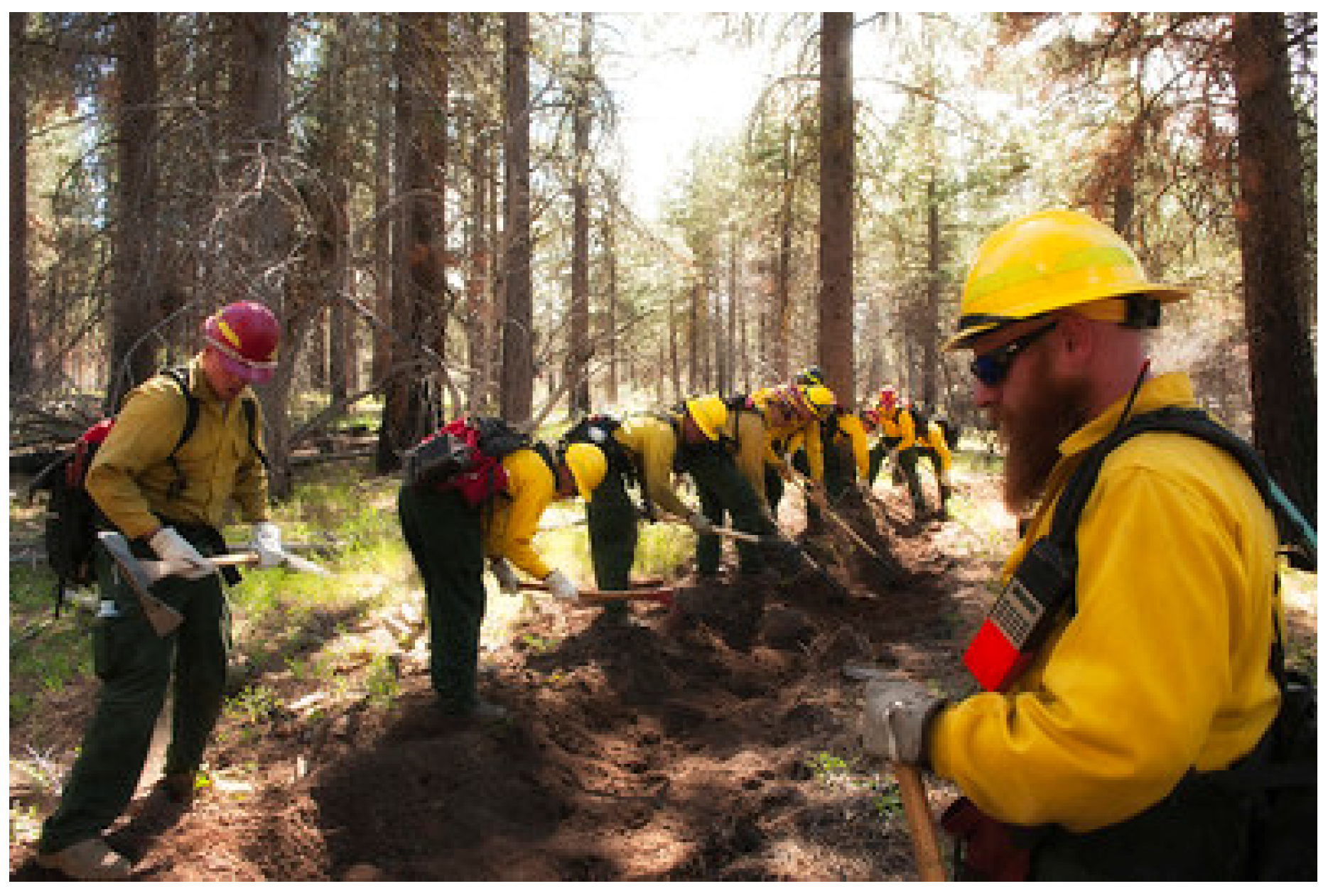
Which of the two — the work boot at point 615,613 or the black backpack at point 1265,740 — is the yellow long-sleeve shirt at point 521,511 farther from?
the black backpack at point 1265,740

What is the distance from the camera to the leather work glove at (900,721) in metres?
1.72

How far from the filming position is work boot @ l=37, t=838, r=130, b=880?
3350 mm

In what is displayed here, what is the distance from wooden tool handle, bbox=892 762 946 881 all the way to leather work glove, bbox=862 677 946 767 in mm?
58

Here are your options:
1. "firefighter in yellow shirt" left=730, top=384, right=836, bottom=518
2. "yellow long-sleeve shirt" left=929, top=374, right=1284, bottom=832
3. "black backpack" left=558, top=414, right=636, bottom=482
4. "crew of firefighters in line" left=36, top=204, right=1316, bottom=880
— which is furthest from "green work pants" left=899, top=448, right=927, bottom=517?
"yellow long-sleeve shirt" left=929, top=374, right=1284, bottom=832

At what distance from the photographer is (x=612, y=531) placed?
23.7 ft

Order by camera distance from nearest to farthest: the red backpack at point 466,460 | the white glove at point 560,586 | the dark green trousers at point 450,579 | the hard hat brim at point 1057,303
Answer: the hard hat brim at point 1057,303
the red backpack at point 466,460
the dark green trousers at point 450,579
the white glove at point 560,586

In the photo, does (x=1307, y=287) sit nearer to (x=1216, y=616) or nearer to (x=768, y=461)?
(x=768, y=461)

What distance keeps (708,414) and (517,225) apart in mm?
2796

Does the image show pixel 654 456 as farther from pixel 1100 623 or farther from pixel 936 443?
pixel 936 443

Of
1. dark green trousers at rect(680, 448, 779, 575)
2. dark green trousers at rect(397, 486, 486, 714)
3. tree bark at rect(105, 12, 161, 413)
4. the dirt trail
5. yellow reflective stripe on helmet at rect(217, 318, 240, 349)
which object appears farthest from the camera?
dark green trousers at rect(680, 448, 779, 575)

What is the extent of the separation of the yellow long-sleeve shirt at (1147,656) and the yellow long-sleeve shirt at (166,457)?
3618 millimetres

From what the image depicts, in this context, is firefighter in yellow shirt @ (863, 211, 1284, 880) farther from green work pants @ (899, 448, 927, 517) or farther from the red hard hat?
green work pants @ (899, 448, 927, 517)

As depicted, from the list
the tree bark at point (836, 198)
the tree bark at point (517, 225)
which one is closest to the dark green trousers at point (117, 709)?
the tree bark at point (517, 225)

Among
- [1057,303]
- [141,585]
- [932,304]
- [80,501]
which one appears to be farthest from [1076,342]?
[932,304]
